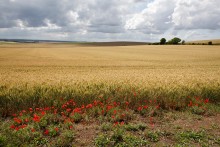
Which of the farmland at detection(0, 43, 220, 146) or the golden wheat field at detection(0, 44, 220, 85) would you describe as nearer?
the farmland at detection(0, 43, 220, 146)

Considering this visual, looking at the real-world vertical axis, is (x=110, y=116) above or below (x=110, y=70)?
Answer: above

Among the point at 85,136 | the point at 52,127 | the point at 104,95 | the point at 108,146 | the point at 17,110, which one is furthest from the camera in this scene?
the point at 104,95

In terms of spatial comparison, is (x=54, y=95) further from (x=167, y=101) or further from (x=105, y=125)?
(x=167, y=101)

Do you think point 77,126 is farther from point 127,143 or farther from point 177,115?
point 177,115

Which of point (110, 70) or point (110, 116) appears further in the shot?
point (110, 70)

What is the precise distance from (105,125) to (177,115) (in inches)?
105

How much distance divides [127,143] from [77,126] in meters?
1.71

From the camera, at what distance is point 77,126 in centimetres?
572

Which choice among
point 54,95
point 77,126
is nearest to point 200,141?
point 77,126

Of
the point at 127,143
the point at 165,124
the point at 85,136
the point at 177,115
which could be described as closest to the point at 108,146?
the point at 127,143

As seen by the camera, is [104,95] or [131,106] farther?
[104,95]

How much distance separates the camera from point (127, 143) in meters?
4.73

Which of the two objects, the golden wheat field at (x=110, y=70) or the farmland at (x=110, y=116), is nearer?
the farmland at (x=110, y=116)

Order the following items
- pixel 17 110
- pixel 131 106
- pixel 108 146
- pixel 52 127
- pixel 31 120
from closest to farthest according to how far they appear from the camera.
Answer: pixel 108 146 < pixel 52 127 < pixel 31 120 < pixel 17 110 < pixel 131 106
